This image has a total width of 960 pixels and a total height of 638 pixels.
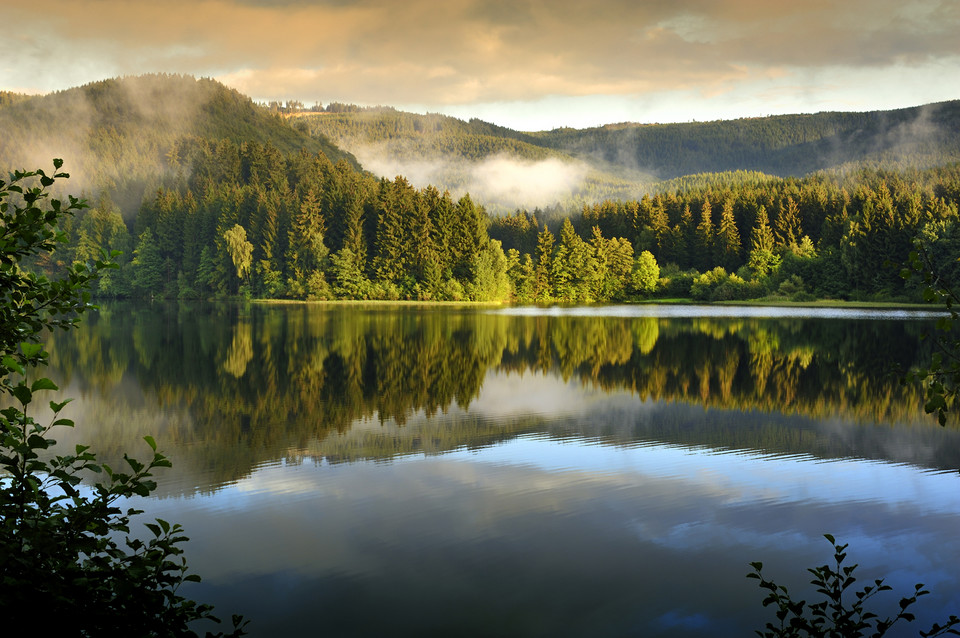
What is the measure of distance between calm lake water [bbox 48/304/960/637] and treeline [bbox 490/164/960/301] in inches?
2792

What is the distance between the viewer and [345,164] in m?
120

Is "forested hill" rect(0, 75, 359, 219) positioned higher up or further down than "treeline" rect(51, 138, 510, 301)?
higher up

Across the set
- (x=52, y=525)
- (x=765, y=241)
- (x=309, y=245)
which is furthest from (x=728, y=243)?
(x=52, y=525)

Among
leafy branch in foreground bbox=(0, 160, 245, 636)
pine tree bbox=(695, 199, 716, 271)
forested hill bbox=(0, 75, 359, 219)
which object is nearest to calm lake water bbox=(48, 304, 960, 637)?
leafy branch in foreground bbox=(0, 160, 245, 636)

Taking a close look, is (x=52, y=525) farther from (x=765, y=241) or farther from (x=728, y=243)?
(x=728, y=243)

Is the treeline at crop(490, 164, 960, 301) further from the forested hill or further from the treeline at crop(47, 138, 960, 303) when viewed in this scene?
the forested hill

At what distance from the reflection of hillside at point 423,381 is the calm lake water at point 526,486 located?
14 centimetres

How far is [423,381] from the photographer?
2406cm

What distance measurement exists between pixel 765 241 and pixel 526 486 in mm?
107318

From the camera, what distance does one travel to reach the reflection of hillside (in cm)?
1592

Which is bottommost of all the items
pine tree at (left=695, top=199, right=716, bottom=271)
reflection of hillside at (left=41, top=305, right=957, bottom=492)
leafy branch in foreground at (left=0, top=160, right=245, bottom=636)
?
reflection of hillside at (left=41, top=305, right=957, bottom=492)

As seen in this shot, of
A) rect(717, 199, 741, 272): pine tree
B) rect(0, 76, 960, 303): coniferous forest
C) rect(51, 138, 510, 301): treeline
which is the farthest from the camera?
rect(717, 199, 741, 272): pine tree

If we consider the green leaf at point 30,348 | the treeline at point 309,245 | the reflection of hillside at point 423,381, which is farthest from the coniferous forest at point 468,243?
the green leaf at point 30,348

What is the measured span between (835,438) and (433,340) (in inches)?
944
